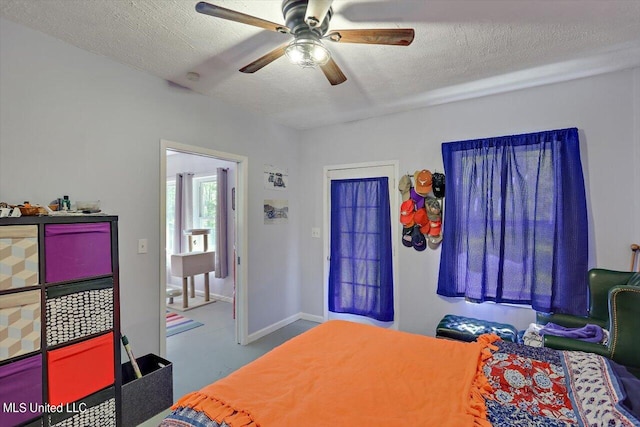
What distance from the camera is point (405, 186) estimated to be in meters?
3.52

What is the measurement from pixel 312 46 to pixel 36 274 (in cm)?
190

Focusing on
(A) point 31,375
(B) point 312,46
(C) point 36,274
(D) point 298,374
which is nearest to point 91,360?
(A) point 31,375

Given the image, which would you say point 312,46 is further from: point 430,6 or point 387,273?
point 387,273

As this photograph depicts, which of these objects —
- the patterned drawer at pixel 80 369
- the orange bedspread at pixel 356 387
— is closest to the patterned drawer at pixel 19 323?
the patterned drawer at pixel 80 369

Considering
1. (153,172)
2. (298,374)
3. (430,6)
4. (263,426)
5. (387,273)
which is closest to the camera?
(263,426)

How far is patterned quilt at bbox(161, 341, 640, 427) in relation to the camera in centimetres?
123

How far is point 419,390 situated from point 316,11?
185 cm

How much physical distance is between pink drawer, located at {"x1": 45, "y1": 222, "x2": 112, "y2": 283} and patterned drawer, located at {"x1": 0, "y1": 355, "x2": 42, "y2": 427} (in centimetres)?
43

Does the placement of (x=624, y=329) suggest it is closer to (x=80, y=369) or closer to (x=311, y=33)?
(x=311, y=33)

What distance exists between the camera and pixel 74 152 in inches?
85.6

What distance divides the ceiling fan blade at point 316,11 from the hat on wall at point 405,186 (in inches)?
89.8

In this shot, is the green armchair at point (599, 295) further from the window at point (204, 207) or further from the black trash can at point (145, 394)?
the window at point (204, 207)

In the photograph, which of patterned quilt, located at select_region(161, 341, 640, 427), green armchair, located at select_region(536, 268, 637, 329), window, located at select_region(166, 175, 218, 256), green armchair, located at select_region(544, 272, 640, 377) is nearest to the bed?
patterned quilt, located at select_region(161, 341, 640, 427)

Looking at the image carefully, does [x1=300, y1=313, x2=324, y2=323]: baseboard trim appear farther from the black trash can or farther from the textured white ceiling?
the textured white ceiling
